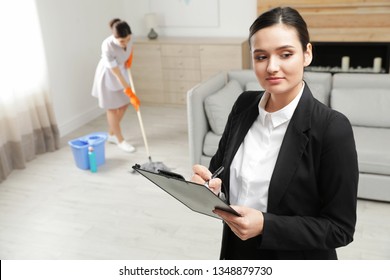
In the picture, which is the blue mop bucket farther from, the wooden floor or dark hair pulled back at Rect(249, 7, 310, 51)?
dark hair pulled back at Rect(249, 7, 310, 51)

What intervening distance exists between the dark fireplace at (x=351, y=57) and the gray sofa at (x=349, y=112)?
3.83ft

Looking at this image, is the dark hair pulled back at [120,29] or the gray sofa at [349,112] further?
the dark hair pulled back at [120,29]

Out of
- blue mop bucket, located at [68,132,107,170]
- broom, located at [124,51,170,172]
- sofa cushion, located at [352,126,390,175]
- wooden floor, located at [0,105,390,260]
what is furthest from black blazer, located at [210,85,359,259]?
blue mop bucket, located at [68,132,107,170]

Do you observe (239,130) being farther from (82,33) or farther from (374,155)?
(82,33)

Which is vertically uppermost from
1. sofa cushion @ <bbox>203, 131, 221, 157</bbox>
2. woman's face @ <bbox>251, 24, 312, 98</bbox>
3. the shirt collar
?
woman's face @ <bbox>251, 24, 312, 98</bbox>

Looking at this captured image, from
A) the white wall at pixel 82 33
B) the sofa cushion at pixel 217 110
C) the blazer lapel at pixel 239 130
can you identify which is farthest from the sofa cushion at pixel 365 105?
the blazer lapel at pixel 239 130

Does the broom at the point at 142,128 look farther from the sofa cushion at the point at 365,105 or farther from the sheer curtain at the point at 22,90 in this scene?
the sofa cushion at the point at 365,105

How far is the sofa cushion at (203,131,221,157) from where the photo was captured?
3.63 m

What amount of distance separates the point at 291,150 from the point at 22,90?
3.57 m

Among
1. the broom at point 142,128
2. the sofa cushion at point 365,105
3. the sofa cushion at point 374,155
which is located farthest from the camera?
the broom at point 142,128

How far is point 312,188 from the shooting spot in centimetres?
111

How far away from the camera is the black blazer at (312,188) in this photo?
1.06 meters

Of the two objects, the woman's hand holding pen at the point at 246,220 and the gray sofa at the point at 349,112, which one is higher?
the woman's hand holding pen at the point at 246,220
